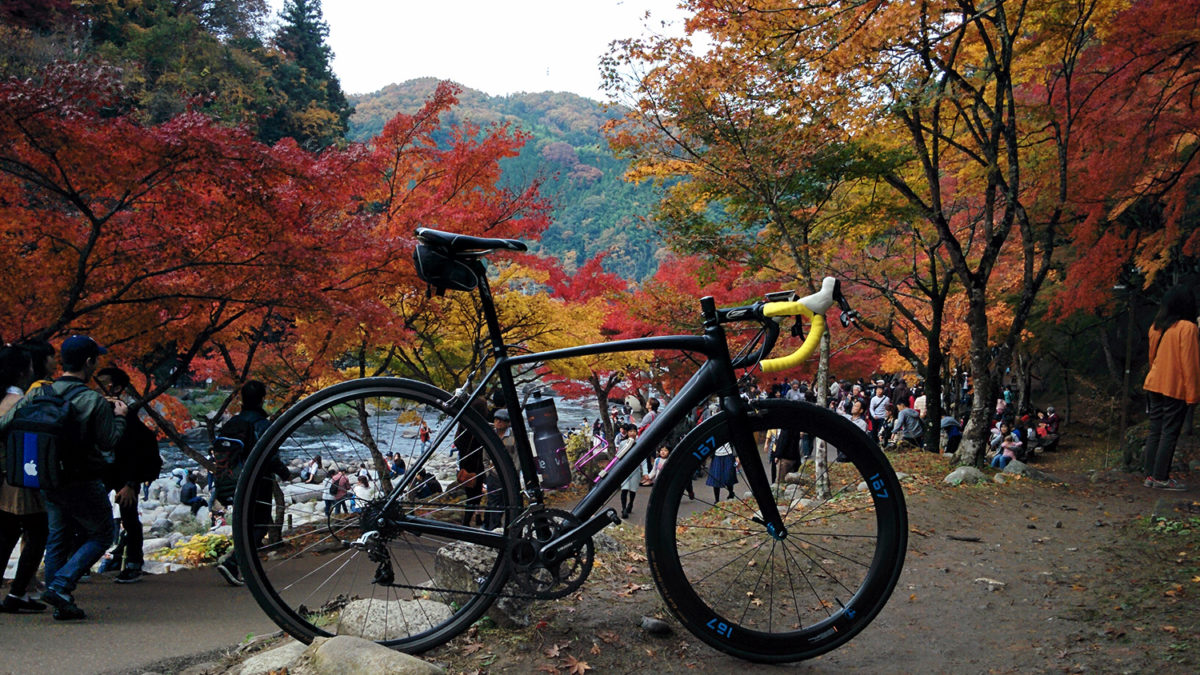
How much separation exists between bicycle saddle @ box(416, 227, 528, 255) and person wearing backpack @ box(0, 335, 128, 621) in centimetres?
323

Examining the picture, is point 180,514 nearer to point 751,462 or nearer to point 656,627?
point 656,627

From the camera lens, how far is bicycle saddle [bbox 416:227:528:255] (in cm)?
265

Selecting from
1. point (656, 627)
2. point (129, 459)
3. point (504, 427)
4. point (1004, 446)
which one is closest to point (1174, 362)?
point (656, 627)

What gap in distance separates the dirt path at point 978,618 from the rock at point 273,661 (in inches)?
24.9

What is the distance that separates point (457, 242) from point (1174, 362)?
648cm

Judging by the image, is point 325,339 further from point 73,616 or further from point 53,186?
point 73,616

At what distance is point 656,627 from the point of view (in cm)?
A: 289

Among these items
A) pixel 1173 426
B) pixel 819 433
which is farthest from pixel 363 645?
pixel 1173 426

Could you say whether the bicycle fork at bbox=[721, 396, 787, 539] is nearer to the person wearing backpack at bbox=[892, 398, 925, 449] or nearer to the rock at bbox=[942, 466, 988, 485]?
the rock at bbox=[942, 466, 988, 485]

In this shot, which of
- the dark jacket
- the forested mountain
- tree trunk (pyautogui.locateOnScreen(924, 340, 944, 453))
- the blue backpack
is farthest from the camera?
the forested mountain

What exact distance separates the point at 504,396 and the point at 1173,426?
6.60m

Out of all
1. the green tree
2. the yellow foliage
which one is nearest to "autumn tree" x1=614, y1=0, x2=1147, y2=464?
the yellow foliage

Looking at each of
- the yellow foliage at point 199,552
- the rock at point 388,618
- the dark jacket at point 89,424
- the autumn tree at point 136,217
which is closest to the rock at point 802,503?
the rock at point 388,618

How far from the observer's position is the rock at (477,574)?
2.93 metres
